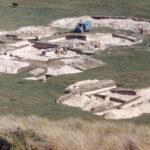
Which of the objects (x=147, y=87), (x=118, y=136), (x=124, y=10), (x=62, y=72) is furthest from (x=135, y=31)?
(x=118, y=136)

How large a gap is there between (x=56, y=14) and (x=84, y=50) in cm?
1264

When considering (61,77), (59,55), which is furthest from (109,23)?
(61,77)

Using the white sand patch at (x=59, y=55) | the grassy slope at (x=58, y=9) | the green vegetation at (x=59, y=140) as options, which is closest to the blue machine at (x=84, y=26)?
the grassy slope at (x=58, y=9)

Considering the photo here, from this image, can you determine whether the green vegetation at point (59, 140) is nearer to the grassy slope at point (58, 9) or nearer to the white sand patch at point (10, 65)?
the white sand patch at point (10, 65)

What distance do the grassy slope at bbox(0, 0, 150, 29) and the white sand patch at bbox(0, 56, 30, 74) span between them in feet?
40.7

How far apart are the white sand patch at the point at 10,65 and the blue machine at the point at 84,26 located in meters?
11.3

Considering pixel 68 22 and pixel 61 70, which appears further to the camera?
pixel 68 22

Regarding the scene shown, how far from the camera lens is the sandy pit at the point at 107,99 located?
22.8 metres

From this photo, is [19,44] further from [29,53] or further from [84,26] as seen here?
[84,26]

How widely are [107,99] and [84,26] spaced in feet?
64.6

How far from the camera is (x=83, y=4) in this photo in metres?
53.2

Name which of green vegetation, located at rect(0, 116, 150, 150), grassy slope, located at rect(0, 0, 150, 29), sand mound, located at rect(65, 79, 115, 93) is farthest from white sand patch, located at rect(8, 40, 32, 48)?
green vegetation, located at rect(0, 116, 150, 150)

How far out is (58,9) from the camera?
2005 inches

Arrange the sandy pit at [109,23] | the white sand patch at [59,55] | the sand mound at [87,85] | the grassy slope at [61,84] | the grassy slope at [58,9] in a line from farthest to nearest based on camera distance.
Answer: the grassy slope at [58,9] → the sandy pit at [109,23] → the white sand patch at [59,55] → the sand mound at [87,85] → the grassy slope at [61,84]
